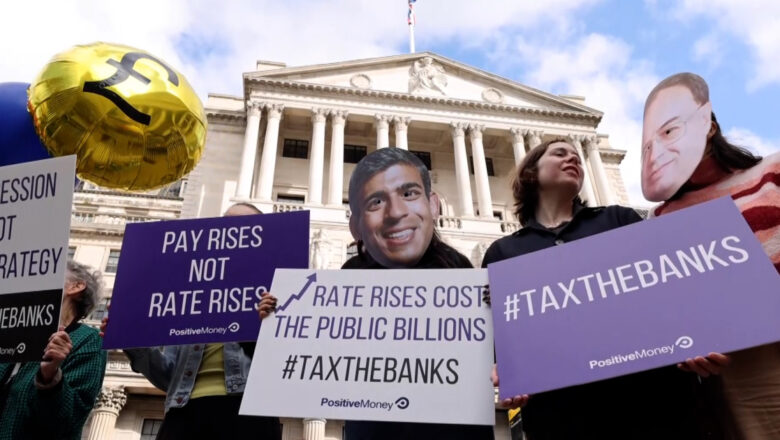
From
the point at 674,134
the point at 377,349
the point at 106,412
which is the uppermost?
the point at 106,412

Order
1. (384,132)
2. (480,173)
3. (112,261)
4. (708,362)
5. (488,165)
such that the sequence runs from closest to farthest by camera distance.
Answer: (708,362)
(112,261)
(480,173)
(384,132)
(488,165)

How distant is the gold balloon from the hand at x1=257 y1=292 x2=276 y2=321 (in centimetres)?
245

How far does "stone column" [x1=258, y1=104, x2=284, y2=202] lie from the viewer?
26094mm

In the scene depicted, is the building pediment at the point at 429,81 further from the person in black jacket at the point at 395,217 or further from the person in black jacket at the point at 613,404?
the person in black jacket at the point at 613,404

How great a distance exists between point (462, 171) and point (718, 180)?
2563cm

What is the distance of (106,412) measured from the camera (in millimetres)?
18438

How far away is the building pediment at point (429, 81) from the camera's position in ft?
102

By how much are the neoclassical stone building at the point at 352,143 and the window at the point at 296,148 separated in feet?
0.20

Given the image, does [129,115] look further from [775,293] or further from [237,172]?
[237,172]

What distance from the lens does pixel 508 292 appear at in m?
3.30

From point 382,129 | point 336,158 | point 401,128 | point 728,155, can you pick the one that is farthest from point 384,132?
point 728,155

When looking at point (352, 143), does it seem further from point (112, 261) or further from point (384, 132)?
point (112, 261)

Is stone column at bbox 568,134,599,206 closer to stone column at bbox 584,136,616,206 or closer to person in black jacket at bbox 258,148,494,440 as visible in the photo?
stone column at bbox 584,136,616,206

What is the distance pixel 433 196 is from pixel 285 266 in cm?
130
